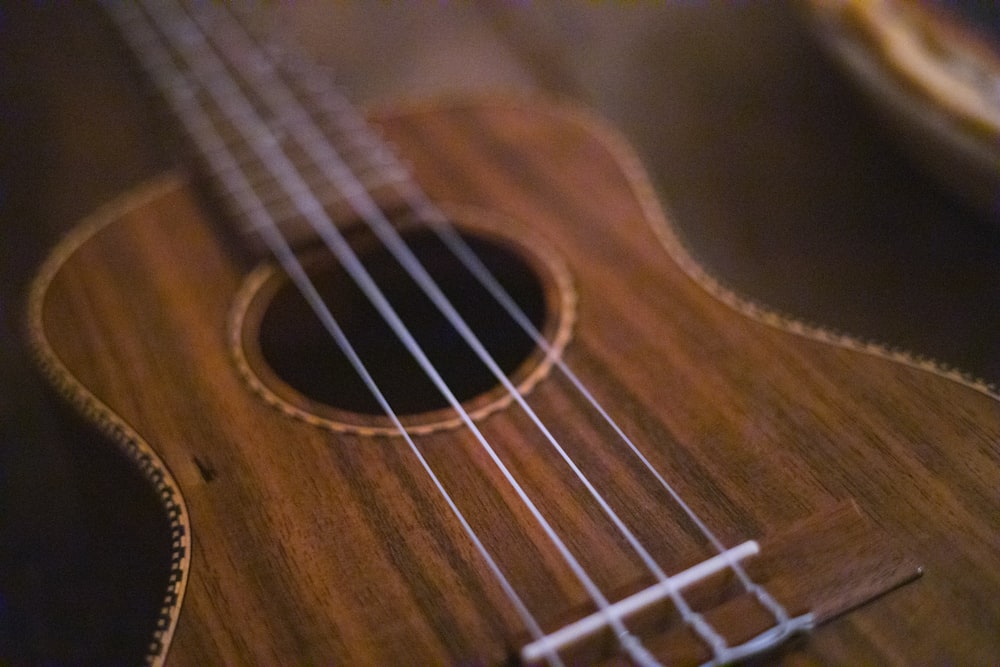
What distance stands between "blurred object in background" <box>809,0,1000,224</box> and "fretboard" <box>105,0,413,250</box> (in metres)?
0.42

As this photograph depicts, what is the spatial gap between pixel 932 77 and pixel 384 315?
48 centimetres

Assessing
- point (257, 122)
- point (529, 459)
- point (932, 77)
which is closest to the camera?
point (529, 459)

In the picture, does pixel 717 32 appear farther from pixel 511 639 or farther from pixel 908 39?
pixel 511 639

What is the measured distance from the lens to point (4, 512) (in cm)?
66

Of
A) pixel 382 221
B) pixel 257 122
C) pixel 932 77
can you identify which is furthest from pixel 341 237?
pixel 932 77

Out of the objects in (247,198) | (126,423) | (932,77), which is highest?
(932,77)

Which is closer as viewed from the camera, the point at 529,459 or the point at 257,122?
the point at 529,459

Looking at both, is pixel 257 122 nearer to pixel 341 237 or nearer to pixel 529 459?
pixel 341 237

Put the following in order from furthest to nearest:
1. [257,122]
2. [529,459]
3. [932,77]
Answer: [257,122]
[932,77]
[529,459]

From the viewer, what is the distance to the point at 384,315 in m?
0.65

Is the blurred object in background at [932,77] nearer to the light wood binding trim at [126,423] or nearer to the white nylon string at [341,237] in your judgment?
the white nylon string at [341,237]

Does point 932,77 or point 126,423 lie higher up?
point 932,77

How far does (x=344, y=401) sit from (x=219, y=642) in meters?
0.20

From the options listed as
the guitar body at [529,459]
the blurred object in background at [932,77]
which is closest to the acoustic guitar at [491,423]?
the guitar body at [529,459]
